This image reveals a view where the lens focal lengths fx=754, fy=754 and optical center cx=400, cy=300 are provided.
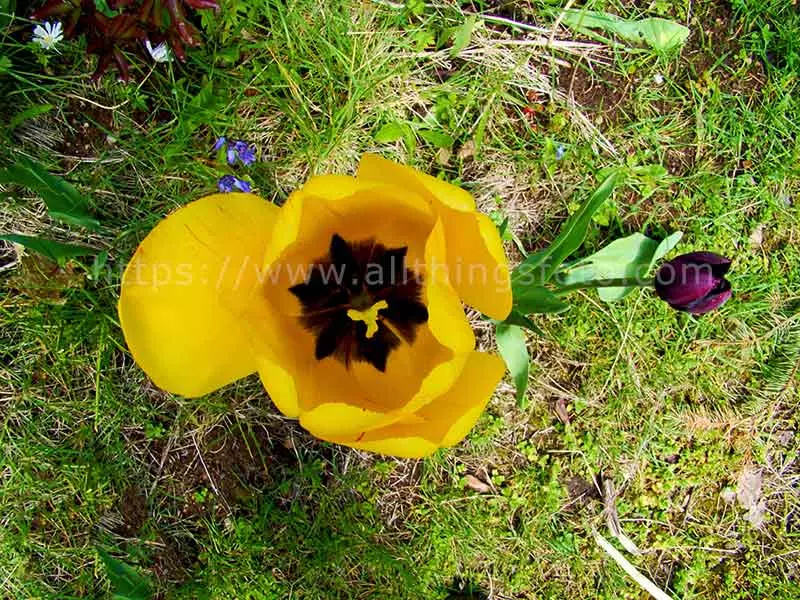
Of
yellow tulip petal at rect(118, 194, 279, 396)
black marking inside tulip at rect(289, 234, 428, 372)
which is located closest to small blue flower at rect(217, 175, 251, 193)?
black marking inside tulip at rect(289, 234, 428, 372)

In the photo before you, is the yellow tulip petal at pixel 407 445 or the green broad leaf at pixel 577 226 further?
the green broad leaf at pixel 577 226

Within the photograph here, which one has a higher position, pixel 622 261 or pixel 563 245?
pixel 563 245

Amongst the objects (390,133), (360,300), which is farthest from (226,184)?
(360,300)

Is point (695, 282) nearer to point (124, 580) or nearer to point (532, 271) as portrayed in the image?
point (532, 271)

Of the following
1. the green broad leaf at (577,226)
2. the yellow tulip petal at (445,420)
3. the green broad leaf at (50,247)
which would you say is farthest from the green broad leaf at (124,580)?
the green broad leaf at (577,226)

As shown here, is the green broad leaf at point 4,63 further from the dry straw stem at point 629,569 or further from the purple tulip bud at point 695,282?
the dry straw stem at point 629,569

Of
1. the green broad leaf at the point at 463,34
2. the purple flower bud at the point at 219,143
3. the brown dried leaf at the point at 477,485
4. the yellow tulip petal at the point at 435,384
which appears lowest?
the brown dried leaf at the point at 477,485

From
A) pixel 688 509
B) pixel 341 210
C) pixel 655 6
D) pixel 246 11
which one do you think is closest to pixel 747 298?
pixel 688 509
